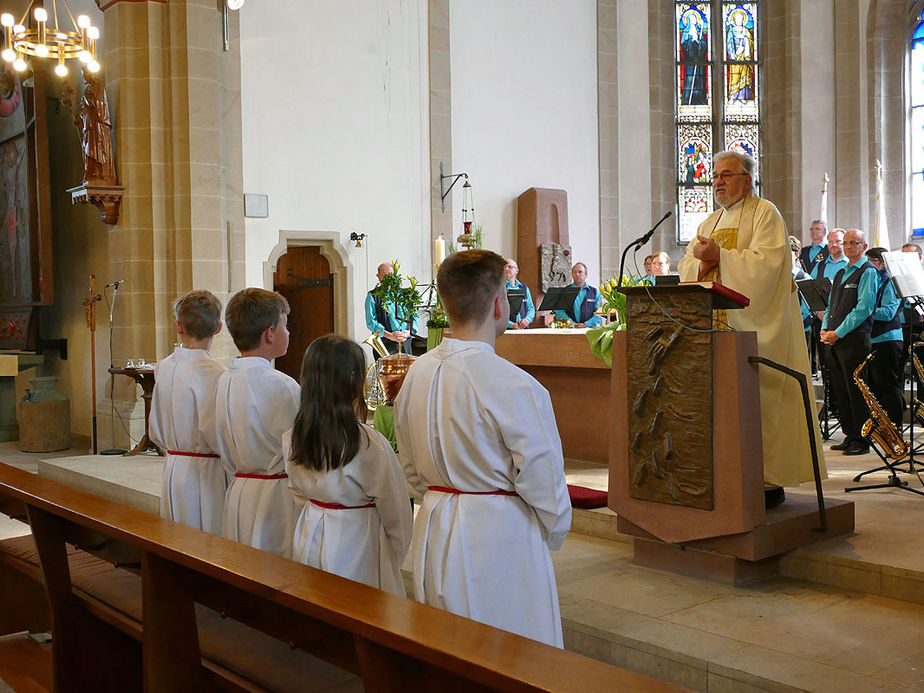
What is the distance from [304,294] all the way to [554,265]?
12.3ft

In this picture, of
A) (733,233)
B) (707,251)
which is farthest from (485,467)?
(733,233)

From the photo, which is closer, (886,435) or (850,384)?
(886,435)

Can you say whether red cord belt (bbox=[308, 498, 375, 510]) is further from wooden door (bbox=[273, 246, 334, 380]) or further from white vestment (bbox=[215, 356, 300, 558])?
wooden door (bbox=[273, 246, 334, 380])

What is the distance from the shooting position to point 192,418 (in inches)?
176

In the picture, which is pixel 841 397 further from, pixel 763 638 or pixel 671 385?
pixel 763 638

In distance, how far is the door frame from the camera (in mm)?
11695

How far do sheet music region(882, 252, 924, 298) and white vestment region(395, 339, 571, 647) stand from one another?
4.56m

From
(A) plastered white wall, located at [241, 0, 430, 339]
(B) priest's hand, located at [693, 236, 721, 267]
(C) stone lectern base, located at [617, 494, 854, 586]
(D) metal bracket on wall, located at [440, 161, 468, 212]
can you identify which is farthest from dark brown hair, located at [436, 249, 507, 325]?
(D) metal bracket on wall, located at [440, 161, 468, 212]

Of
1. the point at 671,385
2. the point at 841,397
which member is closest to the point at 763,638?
the point at 671,385

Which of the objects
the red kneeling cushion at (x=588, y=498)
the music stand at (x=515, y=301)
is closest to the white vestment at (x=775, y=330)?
the red kneeling cushion at (x=588, y=498)

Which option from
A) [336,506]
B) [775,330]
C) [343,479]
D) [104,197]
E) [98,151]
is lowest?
[336,506]

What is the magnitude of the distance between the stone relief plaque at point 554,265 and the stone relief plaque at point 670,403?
932 cm

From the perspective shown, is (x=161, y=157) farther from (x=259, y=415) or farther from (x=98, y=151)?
(x=259, y=415)

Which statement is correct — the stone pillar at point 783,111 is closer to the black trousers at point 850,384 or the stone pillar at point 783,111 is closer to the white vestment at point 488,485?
the black trousers at point 850,384
